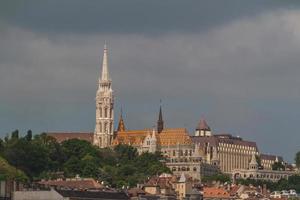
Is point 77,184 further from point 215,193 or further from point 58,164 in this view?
point 58,164

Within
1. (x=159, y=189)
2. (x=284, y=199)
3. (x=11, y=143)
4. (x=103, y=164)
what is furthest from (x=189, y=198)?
(x=103, y=164)

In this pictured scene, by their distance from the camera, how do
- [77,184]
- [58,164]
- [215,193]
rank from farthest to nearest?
[58,164]
[215,193]
[77,184]

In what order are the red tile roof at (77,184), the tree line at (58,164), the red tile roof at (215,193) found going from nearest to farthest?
the red tile roof at (77,184) → the red tile roof at (215,193) → the tree line at (58,164)

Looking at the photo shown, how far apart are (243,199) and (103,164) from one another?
37.1 meters

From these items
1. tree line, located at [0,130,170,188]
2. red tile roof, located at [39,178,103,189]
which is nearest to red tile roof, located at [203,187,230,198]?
tree line, located at [0,130,170,188]

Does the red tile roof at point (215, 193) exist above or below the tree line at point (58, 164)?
below

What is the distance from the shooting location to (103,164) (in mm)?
195125

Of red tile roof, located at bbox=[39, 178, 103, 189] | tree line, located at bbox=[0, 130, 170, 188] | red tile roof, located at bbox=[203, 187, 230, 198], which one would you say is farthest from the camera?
→ tree line, located at bbox=[0, 130, 170, 188]

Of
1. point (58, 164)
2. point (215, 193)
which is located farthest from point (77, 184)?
point (58, 164)

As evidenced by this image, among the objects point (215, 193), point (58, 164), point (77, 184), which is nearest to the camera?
point (77, 184)

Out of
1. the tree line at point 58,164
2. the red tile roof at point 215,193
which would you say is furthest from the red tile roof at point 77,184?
the red tile roof at point 215,193

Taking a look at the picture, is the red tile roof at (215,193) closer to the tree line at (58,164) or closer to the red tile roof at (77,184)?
the tree line at (58,164)

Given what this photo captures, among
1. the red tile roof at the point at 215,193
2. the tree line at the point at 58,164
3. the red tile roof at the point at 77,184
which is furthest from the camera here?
the tree line at the point at 58,164

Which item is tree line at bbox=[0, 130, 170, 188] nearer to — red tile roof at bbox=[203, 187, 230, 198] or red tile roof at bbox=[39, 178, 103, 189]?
red tile roof at bbox=[203, 187, 230, 198]
